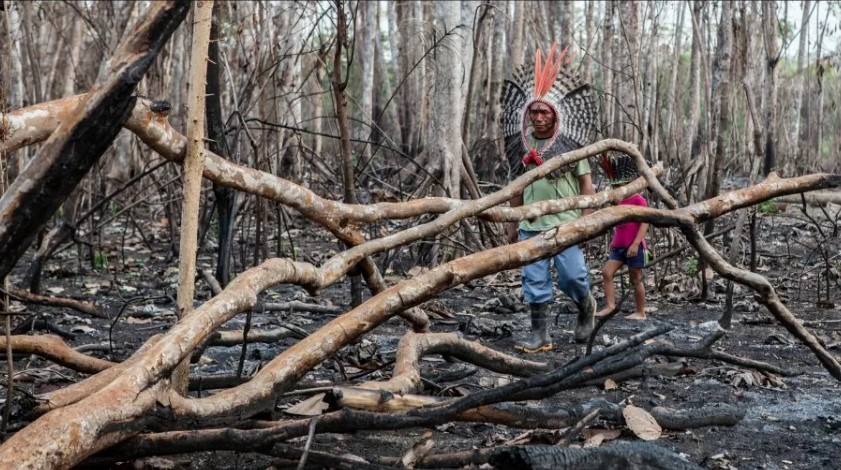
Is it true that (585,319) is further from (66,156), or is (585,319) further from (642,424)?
(66,156)

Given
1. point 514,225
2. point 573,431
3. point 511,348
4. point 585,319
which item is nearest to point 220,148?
point 514,225

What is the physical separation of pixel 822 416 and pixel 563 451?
1621 millimetres

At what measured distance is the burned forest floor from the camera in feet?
10.2

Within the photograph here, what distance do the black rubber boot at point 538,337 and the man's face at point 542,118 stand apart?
93cm

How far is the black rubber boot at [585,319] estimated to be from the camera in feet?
16.9

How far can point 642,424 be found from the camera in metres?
3.16

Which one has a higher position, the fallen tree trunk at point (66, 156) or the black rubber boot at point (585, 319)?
the fallen tree trunk at point (66, 156)

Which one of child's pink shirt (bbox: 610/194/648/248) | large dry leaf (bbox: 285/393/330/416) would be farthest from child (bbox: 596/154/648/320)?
large dry leaf (bbox: 285/393/330/416)

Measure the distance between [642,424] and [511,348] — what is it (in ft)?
6.06

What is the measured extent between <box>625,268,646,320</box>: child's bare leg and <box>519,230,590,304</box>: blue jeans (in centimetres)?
64

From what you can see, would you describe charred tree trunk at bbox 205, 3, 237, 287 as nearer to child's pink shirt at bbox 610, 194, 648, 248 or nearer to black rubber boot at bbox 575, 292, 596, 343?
black rubber boot at bbox 575, 292, 596, 343

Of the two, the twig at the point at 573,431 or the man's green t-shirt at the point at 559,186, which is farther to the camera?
the man's green t-shirt at the point at 559,186

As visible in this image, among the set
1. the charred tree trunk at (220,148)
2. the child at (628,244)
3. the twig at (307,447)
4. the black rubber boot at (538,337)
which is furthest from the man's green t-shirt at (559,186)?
the twig at (307,447)

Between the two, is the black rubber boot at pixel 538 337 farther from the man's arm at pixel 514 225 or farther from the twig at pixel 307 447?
the twig at pixel 307 447
